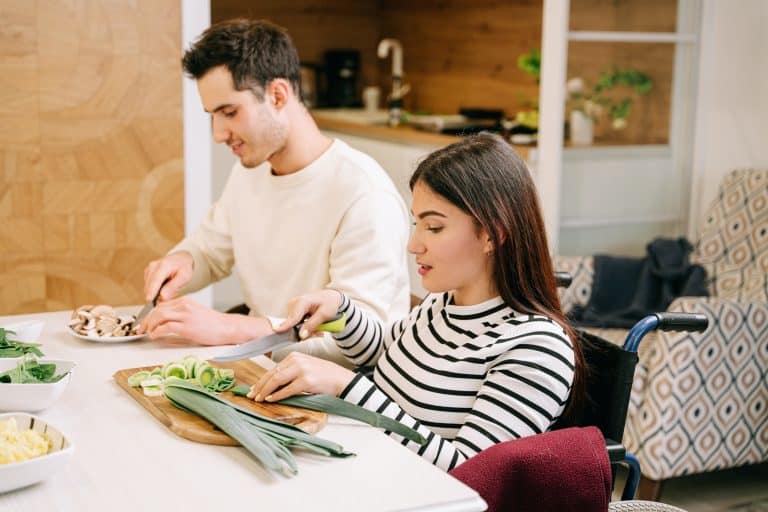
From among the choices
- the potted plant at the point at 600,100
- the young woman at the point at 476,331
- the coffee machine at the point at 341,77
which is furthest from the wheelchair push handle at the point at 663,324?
the coffee machine at the point at 341,77

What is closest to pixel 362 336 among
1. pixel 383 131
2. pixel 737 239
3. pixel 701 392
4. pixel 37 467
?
pixel 37 467

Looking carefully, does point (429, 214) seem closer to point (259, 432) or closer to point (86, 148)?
point (259, 432)

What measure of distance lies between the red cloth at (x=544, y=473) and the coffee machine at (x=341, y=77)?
14.7 feet

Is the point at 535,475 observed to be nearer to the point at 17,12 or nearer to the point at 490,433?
the point at 490,433

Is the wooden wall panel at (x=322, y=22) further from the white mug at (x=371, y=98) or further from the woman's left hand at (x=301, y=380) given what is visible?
the woman's left hand at (x=301, y=380)

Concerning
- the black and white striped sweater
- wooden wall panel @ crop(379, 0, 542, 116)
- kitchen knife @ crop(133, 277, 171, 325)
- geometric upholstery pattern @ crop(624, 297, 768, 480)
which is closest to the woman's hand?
the black and white striped sweater

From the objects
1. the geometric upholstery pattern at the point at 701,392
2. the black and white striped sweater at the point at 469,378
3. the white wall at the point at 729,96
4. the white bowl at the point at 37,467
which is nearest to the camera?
the white bowl at the point at 37,467

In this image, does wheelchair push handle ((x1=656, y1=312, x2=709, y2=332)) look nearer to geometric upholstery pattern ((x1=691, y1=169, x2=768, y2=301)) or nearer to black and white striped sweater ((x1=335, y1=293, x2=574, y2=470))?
black and white striped sweater ((x1=335, y1=293, x2=574, y2=470))

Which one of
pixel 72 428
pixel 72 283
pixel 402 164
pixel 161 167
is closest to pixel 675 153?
pixel 402 164

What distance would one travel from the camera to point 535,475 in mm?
1404

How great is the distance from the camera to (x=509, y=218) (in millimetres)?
1642

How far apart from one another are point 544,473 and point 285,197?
113 cm

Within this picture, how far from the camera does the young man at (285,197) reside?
2201 millimetres

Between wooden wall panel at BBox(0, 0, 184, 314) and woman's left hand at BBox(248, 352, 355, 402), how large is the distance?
1682 millimetres
